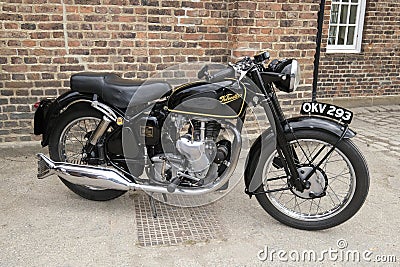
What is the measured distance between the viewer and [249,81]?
105 inches

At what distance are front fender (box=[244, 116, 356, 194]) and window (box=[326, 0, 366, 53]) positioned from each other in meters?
4.72

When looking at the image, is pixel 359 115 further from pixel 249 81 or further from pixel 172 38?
pixel 249 81

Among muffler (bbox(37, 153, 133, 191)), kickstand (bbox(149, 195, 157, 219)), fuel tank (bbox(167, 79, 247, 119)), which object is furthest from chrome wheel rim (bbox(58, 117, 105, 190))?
fuel tank (bbox(167, 79, 247, 119))

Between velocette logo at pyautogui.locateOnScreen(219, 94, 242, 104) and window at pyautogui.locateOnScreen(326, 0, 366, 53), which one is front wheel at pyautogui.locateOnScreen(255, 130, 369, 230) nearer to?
velocette logo at pyautogui.locateOnScreen(219, 94, 242, 104)

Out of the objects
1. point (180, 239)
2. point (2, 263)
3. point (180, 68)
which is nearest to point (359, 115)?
point (180, 68)

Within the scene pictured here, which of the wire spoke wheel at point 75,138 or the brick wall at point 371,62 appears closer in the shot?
the wire spoke wheel at point 75,138

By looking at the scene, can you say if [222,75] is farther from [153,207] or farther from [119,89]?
[153,207]

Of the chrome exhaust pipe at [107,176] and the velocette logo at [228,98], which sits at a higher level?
the velocette logo at [228,98]

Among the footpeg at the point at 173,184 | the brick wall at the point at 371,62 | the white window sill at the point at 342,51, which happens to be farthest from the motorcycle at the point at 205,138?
the white window sill at the point at 342,51

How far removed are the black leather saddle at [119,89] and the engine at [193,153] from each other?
242 mm

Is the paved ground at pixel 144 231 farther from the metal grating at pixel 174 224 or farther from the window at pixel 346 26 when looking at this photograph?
the window at pixel 346 26

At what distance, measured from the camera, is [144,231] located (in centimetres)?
280

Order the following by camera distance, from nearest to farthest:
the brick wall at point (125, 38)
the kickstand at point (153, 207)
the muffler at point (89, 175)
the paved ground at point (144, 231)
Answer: the paved ground at point (144, 231), the muffler at point (89, 175), the kickstand at point (153, 207), the brick wall at point (125, 38)

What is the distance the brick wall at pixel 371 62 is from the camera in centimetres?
691
